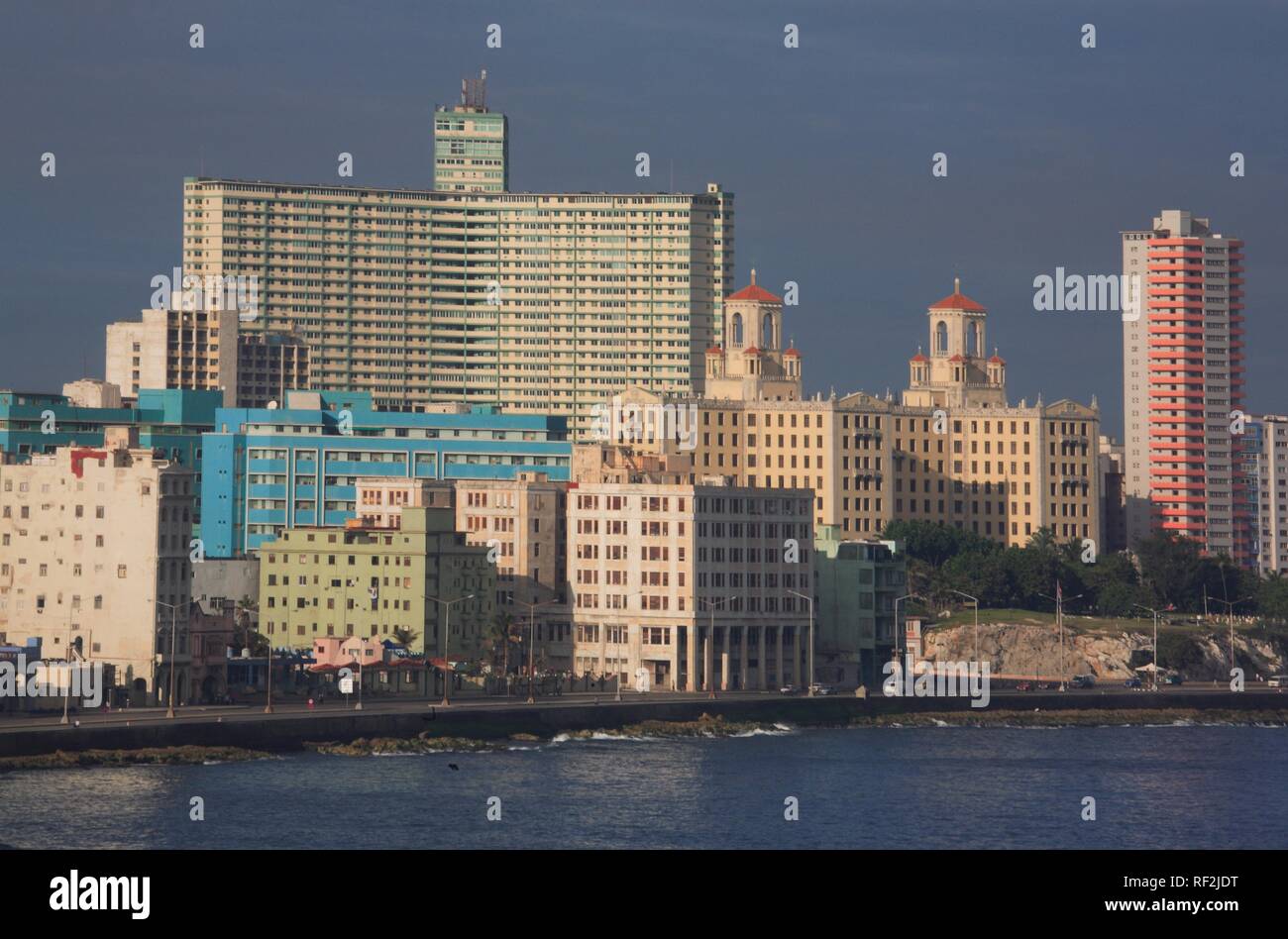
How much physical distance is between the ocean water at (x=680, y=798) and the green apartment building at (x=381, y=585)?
103 feet

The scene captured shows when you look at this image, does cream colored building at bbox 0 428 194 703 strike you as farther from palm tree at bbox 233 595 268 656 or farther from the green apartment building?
the green apartment building

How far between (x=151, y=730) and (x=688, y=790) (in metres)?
32.8

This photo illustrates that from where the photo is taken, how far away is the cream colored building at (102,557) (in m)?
165

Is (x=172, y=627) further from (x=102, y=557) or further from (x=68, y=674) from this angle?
(x=68, y=674)

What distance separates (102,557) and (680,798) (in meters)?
56.3

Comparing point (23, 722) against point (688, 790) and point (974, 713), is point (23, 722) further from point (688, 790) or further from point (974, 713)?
point (974, 713)

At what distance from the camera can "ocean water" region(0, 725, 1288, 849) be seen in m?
114

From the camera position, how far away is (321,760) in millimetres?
146250

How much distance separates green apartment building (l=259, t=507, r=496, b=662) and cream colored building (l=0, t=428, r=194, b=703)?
24.0 metres

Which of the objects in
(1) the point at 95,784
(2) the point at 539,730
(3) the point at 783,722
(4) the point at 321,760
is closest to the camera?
(1) the point at 95,784
